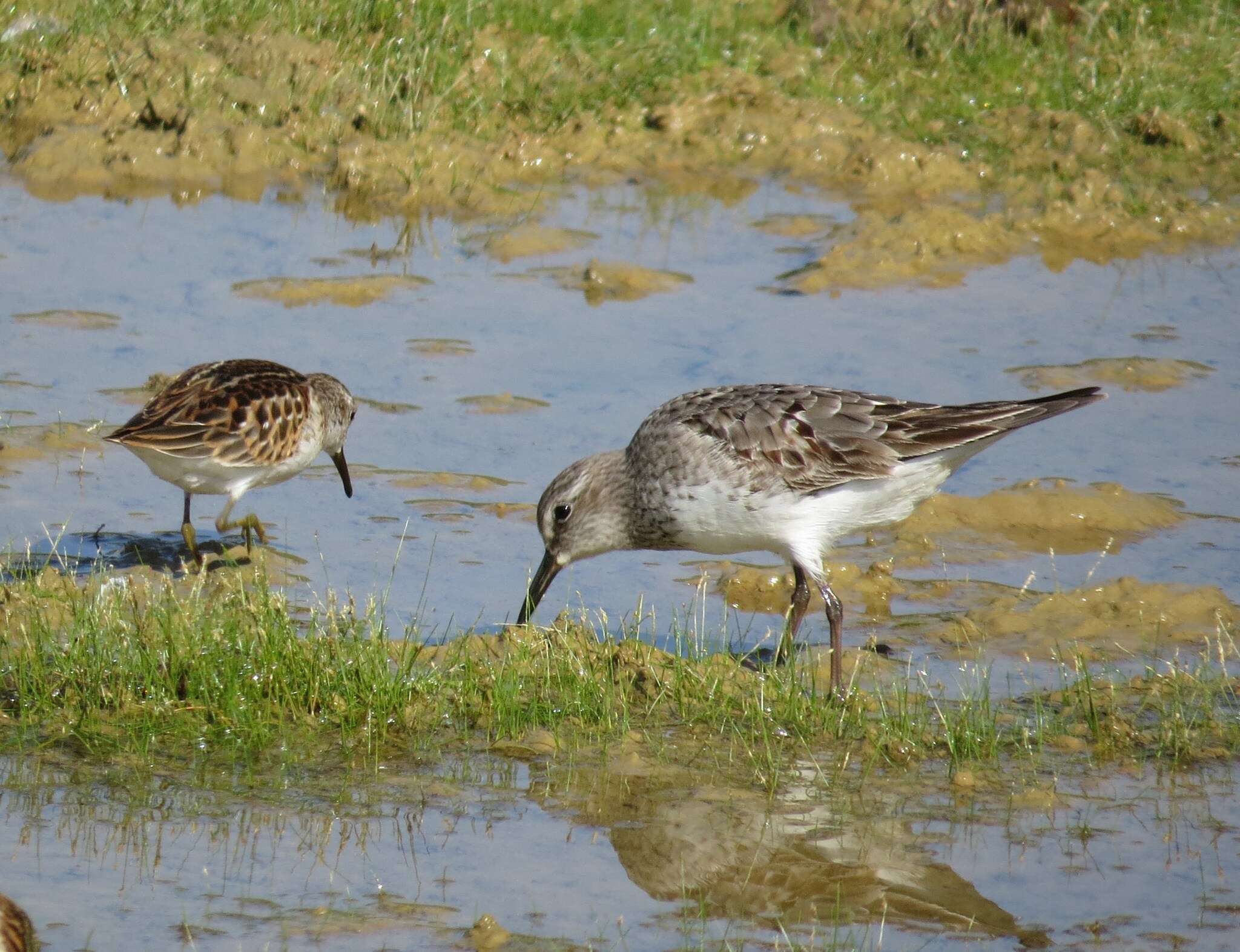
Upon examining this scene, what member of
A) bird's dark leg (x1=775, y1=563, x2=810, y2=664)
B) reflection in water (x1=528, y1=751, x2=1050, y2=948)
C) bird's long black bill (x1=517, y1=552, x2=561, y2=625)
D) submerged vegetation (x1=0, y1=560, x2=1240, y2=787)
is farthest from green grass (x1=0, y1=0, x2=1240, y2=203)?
reflection in water (x1=528, y1=751, x2=1050, y2=948)

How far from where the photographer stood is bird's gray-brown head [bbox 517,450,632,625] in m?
7.97

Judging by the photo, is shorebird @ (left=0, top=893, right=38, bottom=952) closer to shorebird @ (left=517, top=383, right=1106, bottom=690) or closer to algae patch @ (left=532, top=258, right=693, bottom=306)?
shorebird @ (left=517, top=383, right=1106, bottom=690)

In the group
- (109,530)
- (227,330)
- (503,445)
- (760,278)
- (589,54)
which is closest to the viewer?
→ (109,530)

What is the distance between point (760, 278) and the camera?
12.1 meters

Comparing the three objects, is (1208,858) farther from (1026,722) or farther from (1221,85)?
(1221,85)

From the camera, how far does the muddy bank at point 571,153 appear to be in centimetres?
1274

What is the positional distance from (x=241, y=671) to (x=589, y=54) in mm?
9177

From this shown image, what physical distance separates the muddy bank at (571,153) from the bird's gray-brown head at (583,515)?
422 cm

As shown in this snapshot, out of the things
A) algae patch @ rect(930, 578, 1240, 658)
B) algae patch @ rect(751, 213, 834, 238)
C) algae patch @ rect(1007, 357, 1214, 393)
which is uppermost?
algae patch @ rect(751, 213, 834, 238)

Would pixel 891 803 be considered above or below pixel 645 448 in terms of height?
below

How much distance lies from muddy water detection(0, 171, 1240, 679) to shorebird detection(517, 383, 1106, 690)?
390mm

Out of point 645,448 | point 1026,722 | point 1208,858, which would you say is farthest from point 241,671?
point 1208,858

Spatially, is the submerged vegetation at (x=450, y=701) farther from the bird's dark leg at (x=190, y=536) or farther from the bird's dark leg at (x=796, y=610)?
the bird's dark leg at (x=190, y=536)

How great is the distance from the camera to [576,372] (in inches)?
414
